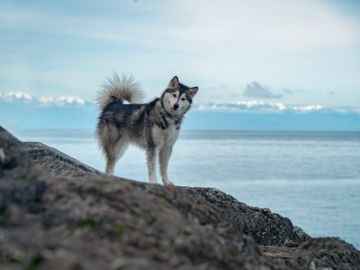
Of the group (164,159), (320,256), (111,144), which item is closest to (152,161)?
(164,159)

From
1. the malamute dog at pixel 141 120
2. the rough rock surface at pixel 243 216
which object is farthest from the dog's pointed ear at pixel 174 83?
the rough rock surface at pixel 243 216

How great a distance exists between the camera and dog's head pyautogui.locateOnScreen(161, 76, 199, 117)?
9.20 metres

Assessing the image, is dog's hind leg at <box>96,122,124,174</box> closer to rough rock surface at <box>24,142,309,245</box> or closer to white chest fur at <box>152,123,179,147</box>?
white chest fur at <box>152,123,179,147</box>

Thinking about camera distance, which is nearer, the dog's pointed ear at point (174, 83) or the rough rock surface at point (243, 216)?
the rough rock surface at point (243, 216)

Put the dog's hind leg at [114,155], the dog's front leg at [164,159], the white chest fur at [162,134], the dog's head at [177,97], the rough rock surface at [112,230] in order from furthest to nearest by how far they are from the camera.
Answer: the dog's hind leg at [114,155] < the dog's front leg at [164,159] < the white chest fur at [162,134] < the dog's head at [177,97] < the rough rock surface at [112,230]

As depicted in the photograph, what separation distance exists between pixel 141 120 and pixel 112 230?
23.6 ft

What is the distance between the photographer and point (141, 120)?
401 inches

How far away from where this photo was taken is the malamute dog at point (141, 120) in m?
9.44

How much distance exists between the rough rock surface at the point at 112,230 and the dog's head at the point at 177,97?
5.04m

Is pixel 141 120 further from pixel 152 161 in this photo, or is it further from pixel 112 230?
pixel 112 230

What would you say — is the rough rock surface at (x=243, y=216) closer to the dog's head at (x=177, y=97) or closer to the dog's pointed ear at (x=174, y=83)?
the dog's head at (x=177, y=97)

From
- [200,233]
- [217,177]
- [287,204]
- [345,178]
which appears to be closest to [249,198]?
[287,204]

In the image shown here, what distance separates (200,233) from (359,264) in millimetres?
2317

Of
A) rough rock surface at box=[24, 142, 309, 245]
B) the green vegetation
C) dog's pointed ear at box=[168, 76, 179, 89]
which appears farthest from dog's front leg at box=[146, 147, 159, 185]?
the green vegetation
